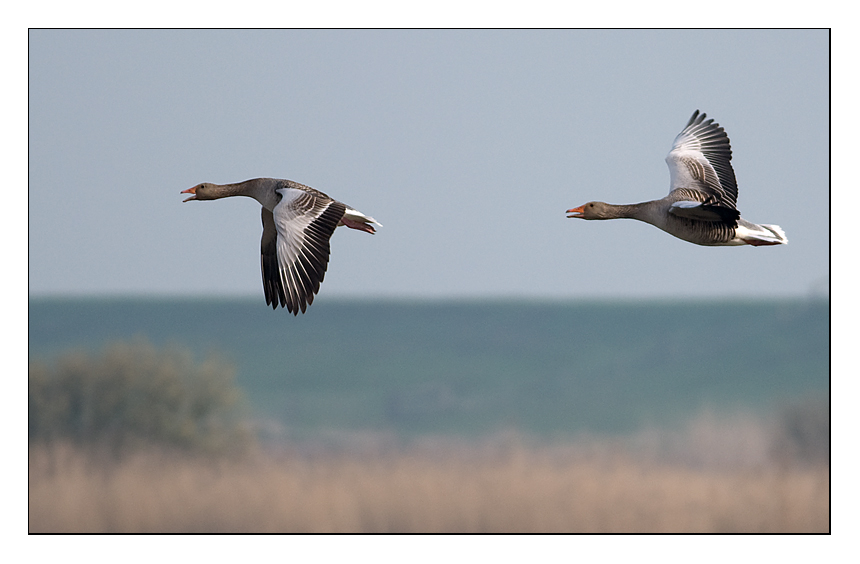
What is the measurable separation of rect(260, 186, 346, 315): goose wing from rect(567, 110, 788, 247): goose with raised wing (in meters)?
2.20

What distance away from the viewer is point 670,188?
9.91 meters

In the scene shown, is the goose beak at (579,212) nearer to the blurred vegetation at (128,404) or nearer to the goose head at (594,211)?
the goose head at (594,211)

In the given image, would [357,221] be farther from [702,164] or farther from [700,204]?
[702,164]

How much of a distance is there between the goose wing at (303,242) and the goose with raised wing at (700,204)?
2.20 m

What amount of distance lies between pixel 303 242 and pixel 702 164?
4802 mm

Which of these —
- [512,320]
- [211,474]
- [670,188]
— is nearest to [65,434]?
[211,474]

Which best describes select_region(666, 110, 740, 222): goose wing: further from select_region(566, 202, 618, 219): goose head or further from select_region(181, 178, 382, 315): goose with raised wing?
select_region(181, 178, 382, 315): goose with raised wing

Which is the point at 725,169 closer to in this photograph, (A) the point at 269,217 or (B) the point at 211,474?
(A) the point at 269,217

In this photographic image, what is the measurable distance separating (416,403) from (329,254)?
3200 cm

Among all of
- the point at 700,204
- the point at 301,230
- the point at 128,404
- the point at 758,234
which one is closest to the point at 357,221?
the point at 301,230

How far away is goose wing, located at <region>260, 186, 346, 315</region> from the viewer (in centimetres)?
761

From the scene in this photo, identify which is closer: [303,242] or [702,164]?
[303,242]

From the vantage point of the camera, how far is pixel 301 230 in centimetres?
779

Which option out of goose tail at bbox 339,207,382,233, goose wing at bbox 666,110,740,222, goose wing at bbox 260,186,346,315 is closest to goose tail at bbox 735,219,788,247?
goose wing at bbox 666,110,740,222
